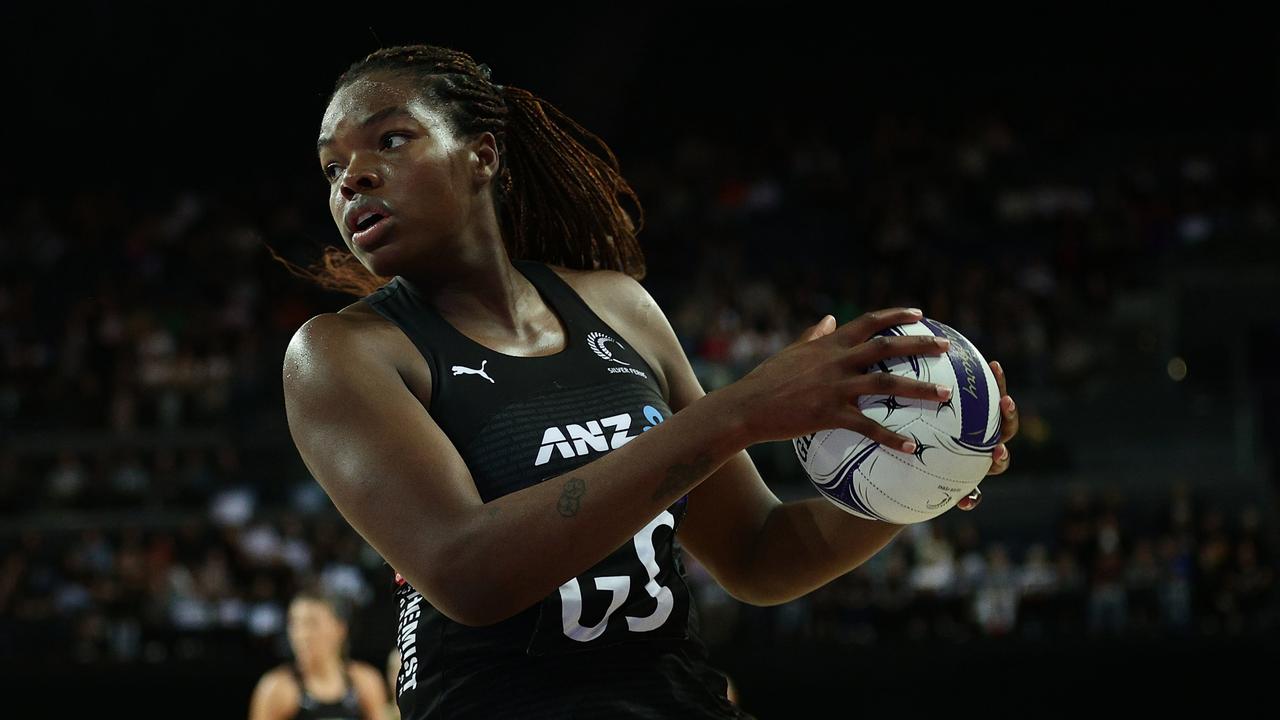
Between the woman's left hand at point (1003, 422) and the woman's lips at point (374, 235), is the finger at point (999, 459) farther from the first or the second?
the woman's lips at point (374, 235)

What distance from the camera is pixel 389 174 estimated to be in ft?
7.13

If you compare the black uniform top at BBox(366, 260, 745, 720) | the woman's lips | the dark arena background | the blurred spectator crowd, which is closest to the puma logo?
the black uniform top at BBox(366, 260, 745, 720)

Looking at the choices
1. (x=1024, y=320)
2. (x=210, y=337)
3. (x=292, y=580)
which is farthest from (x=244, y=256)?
(x=1024, y=320)

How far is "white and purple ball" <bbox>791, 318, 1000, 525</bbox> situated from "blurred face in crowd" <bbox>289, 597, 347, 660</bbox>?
193 inches

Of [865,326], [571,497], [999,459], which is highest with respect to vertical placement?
[865,326]

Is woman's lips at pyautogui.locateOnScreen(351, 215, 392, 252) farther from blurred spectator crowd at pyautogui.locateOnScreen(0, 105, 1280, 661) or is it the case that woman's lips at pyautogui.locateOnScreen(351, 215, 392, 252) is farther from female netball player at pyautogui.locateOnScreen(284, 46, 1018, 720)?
blurred spectator crowd at pyautogui.locateOnScreen(0, 105, 1280, 661)

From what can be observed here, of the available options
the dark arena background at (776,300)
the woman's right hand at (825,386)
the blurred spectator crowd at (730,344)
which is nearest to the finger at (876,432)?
the woman's right hand at (825,386)

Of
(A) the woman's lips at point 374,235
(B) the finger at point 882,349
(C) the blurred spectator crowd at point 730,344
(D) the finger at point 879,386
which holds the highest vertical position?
(A) the woman's lips at point 374,235

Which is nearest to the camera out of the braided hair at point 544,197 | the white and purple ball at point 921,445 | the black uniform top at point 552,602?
the white and purple ball at point 921,445

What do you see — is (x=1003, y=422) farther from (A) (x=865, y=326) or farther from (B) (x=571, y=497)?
(B) (x=571, y=497)

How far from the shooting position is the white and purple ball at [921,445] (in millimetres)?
1914

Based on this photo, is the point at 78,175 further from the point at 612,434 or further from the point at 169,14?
the point at 612,434

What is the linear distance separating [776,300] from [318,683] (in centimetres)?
880

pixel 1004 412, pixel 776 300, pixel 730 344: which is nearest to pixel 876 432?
pixel 1004 412
